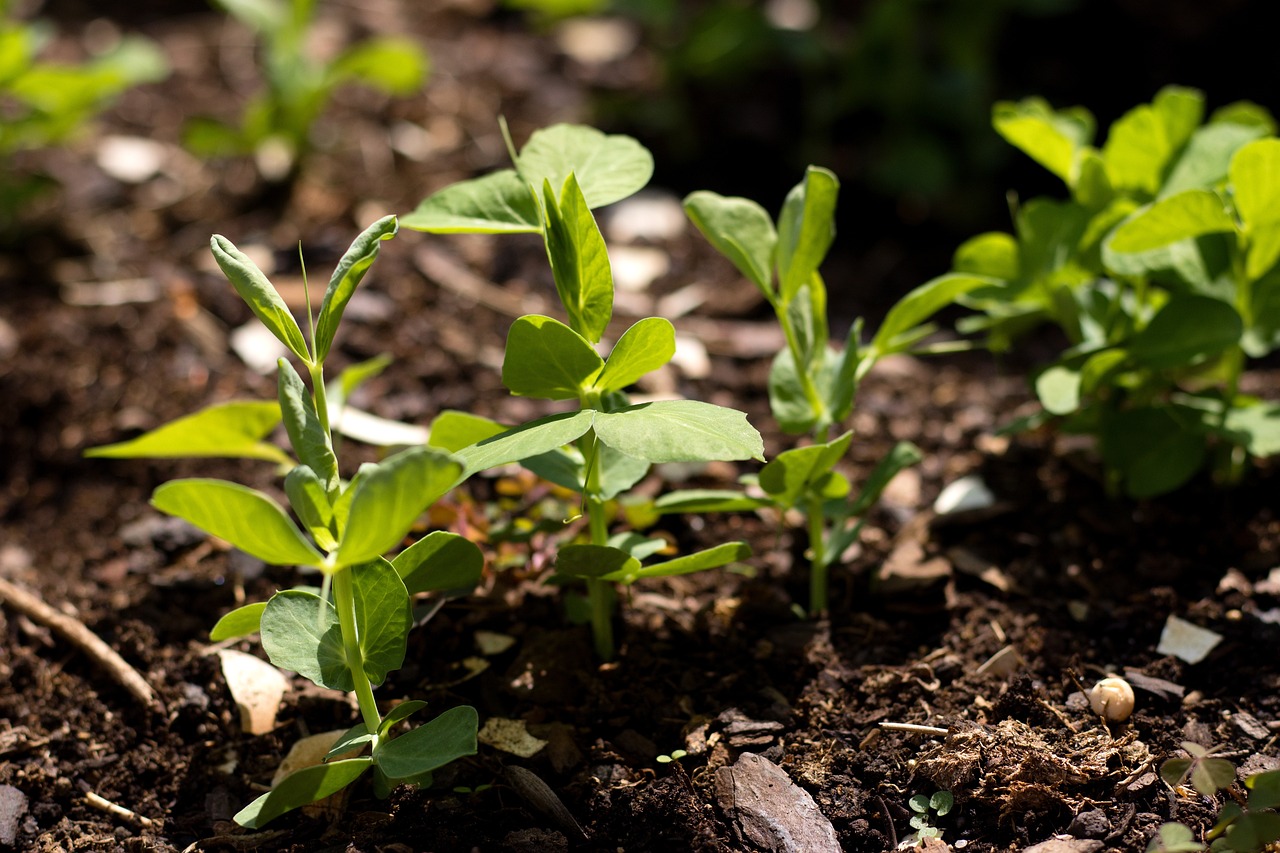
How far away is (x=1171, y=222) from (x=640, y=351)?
0.73 m

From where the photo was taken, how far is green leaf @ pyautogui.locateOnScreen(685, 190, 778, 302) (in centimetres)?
141

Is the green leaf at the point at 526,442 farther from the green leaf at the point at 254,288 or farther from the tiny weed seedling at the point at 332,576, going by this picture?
the green leaf at the point at 254,288

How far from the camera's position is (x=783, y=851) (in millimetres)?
1262

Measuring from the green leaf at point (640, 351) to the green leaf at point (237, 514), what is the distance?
0.38 m

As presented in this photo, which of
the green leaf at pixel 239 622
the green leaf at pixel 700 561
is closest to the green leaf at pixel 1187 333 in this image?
the green leaf at pixel 700 561

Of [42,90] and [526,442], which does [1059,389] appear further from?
[42,90]

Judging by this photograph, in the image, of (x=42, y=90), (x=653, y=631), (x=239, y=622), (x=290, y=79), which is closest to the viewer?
(x=239, y=622)

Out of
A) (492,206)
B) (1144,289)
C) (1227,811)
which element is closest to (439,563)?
(492,206)

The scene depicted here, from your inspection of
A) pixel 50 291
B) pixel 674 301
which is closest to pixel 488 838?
pixel 674 301

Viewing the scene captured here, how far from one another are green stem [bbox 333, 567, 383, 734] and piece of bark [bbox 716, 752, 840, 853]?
0.41m

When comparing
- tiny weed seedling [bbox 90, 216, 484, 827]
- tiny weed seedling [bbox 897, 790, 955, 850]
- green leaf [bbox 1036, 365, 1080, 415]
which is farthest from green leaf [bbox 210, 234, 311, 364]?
green leaf [bbox 1036, 365, 1080, 415]

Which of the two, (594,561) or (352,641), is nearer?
(352,641)

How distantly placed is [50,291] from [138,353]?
39 centimetres

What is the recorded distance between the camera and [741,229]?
145cm
